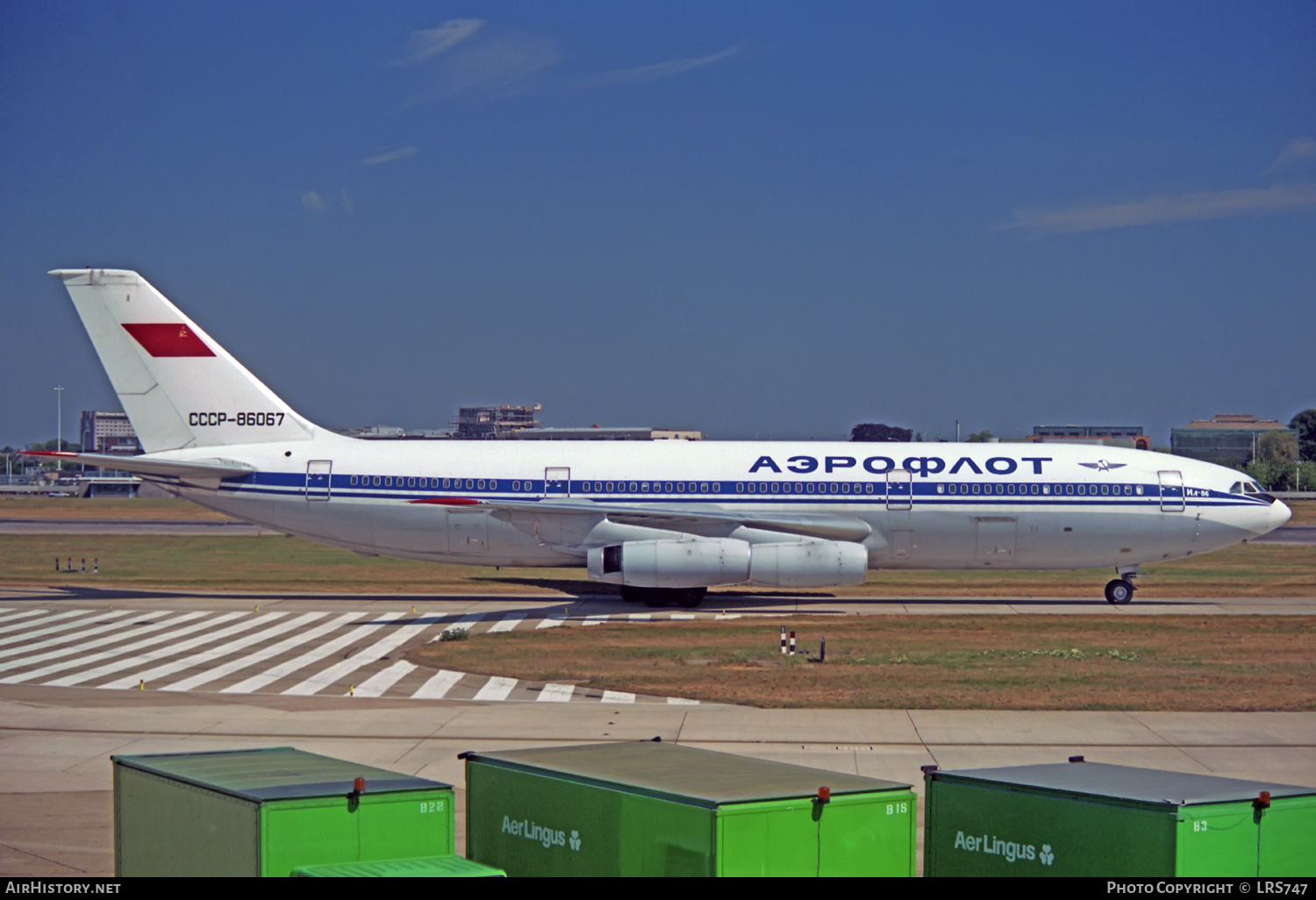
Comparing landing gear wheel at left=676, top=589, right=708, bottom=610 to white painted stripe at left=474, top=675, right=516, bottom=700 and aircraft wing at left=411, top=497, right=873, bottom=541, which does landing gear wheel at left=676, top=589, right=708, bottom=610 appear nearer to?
aircraft wing at left=411, top=497, right=873, bottom=541

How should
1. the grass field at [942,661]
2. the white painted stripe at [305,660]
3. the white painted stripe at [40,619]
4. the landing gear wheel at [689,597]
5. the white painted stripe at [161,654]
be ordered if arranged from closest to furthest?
the grass field at [942,661] < the white painted stripe at [305,660] < the white painted stripe at [161,654] < the white painted stripe at [40,619] < the landing gear wheel at [689,597]

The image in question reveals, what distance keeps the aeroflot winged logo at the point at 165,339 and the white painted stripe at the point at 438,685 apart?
18648 millimetres

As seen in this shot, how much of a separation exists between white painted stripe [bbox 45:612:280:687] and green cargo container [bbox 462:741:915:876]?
1926cm

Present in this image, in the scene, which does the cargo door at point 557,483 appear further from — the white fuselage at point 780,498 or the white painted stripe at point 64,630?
the white painted stripe at point 64,630

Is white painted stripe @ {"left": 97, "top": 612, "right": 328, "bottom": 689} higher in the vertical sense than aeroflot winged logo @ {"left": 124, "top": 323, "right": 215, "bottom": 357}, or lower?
lower

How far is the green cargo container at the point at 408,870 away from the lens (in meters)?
8.62

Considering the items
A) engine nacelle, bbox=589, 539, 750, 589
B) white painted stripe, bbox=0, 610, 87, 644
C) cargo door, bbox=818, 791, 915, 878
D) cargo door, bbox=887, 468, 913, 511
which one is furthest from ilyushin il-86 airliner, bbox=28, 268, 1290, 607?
cargo door, bbox=818, 791, 915, 878

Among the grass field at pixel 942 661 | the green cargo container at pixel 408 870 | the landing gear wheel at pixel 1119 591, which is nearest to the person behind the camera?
the green cargo container at pixel 408 870

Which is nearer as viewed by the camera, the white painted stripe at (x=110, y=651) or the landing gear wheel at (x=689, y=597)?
the white painted stripe at (x=110, y=651)

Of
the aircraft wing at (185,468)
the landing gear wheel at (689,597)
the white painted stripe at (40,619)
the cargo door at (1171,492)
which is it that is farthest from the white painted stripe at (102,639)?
the cargo door at (1171,492)

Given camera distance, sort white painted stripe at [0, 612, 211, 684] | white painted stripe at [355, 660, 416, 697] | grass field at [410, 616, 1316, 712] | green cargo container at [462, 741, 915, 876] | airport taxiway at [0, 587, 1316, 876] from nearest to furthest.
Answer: green cargo container at [462, 741, 915, 876] < airport taxiway at [0, 587, 1316, 876] < grass field at [410, 616, 1316, 712] < white painted stripe at [355, 660, 416, 697] < white painted stripe at [0, 612, 211, 684]

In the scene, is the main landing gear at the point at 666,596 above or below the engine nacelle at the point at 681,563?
below

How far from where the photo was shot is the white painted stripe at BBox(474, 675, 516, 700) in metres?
25.7
